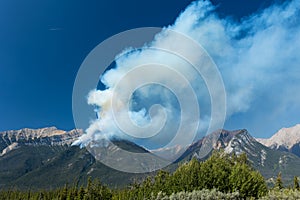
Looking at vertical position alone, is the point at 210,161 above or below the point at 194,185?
above

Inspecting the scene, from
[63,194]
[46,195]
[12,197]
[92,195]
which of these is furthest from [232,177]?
[12,197]

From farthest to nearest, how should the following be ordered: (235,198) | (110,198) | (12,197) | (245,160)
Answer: (12,197)
(110,198)
(245,160)
(235,198)

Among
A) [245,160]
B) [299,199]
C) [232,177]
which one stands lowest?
[299,199]

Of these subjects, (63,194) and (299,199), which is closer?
(299,199)

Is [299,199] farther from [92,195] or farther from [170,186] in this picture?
[92,195]

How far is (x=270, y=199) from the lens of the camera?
116 feet

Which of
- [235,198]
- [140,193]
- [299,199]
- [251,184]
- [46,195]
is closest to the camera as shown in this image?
[299,199]

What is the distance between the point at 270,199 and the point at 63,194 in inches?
2966

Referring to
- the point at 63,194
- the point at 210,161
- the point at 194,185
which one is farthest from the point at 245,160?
the point at 63,194

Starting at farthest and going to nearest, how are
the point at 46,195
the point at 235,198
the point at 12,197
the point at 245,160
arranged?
the point at 12,197 < the point at 46,195 < the point at 245,160 < the point at 235,198

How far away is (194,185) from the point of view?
5416cm

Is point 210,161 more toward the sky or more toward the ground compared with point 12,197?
more toward the ground

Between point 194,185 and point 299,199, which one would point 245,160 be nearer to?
point 194,185

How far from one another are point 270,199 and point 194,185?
20.0 metres
